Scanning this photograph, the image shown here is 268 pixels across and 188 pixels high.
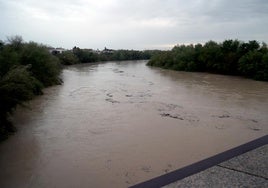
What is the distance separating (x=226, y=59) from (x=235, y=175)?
95.3ft

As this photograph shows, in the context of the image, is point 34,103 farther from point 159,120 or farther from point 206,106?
point 206,106

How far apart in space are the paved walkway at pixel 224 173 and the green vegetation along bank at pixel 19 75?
635 centimetres

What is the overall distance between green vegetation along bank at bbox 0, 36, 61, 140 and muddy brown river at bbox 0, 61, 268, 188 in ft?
2.84

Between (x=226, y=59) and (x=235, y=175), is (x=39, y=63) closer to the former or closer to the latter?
(x=235, y=175)

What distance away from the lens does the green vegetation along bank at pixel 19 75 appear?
7.83m

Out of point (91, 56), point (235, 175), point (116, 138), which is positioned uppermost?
point (91, 56)

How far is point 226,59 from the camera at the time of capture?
1168 inches

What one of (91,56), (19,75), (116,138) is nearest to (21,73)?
(19,75)

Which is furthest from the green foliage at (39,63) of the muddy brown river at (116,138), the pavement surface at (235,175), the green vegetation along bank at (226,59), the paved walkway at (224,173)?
the green vegetation along bank at (226,59)

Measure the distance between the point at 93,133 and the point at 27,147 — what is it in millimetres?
1949

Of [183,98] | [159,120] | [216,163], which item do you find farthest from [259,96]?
[216,163]

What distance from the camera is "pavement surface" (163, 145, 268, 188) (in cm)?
244

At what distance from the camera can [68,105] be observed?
1232cm

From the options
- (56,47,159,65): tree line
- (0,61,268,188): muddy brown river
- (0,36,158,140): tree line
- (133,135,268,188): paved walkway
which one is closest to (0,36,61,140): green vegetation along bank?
(0,36,158,140): tree line
